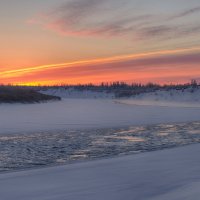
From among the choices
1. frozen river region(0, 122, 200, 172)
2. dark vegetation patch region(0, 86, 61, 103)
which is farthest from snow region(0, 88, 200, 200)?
dark vegetation patch region(0, 86, 61, 103)

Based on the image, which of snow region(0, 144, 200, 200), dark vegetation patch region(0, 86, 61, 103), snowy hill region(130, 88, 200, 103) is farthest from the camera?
snowy hill region(130, 88, 200, 103)

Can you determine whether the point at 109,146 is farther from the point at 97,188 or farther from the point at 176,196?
the point at 176,196

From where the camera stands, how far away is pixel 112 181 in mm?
6473

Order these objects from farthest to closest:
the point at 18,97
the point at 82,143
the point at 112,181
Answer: the point at 18,97 → the point at 82,143 → the point at 112,181

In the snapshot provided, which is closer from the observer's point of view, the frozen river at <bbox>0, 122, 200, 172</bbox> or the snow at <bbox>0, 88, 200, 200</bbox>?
the snow at <bbox>0, 88, 200, 200</bbox>

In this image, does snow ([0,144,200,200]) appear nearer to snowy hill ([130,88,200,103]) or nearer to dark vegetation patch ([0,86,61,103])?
dark vegetation patch ([0,86,61,103])

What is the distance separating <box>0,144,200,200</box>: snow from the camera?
556 centimetres

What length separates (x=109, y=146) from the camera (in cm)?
1132

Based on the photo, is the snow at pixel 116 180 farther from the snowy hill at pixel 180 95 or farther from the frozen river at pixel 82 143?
the snowy hill at pixel 180 95

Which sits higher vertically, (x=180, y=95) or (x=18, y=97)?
(x=18, y=97)

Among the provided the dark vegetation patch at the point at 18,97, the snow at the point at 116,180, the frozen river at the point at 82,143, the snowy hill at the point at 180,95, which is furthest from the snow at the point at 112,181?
the snowy hill at the point at 180,95

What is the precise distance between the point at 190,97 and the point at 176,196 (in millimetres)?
49685

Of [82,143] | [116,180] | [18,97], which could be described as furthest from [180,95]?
[116,180]

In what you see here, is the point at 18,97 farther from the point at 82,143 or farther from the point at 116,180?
the point at 116,180
